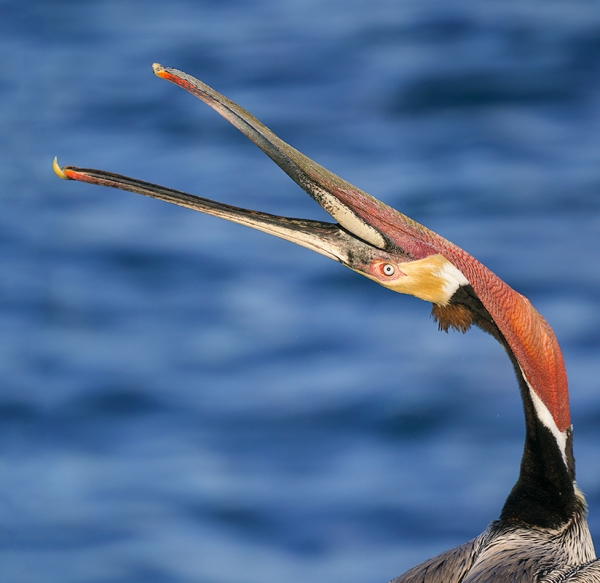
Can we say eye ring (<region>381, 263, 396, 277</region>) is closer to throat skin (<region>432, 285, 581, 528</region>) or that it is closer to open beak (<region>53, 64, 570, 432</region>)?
open beak (<region>53, 64, 570, 432</region>)

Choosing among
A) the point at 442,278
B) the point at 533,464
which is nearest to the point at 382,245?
the point at 442,278

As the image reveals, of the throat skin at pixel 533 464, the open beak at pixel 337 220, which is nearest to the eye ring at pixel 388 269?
the open beak at pixel 337 220

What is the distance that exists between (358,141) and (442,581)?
5.03 metres

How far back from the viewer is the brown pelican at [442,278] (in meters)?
3.45

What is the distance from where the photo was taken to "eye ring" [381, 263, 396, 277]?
11.6 feet

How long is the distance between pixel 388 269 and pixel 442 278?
171 millimetres

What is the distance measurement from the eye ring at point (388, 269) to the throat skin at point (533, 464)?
0.21 metres

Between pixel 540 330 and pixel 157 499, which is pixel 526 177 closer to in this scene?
pixel 157 499

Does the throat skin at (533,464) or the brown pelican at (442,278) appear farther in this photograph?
the throat skin at (533,464)

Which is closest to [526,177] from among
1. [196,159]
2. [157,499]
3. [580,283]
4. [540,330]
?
[580,283]

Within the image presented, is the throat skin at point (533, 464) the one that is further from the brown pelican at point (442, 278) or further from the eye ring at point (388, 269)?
the eye ring at point (388, 269)

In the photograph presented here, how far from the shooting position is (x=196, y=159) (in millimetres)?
8211

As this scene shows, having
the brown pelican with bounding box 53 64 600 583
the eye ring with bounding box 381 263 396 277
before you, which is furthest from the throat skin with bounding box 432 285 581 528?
the eye ring with bounding box 381 263 396 277

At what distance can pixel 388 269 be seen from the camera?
11.6 feet
